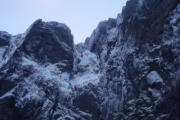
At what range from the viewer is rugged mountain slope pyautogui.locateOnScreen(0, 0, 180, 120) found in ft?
77.9

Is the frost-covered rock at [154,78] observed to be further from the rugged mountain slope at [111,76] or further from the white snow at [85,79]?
the white snow at [85,79]

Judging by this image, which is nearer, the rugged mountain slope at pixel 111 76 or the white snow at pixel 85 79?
the rugged mountain slope at pixel 111 76

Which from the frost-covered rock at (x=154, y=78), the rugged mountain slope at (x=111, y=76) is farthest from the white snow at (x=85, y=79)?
the frost-covered rock at (x=154, y=78)

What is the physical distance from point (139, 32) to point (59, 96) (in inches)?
594

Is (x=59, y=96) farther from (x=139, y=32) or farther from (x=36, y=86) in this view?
(x=139, y=32)

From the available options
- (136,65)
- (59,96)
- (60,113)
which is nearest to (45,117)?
(60,113)

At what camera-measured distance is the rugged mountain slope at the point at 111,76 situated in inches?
934

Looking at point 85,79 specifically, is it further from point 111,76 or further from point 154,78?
point 154,78

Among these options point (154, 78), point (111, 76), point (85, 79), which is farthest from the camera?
point (85, 79)

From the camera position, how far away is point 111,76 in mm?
31656

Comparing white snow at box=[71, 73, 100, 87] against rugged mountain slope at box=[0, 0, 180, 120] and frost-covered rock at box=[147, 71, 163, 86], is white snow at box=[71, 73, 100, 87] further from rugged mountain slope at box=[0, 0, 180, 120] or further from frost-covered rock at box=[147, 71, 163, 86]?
frost-covered rock at box=[147, 71, 163, 86]

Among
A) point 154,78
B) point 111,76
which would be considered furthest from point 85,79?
point 154,78

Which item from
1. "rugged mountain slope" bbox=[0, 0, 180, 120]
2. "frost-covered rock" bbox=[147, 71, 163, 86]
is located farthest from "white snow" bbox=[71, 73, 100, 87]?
"frost-covered rock" bbox=[147, 71, 163, 86]

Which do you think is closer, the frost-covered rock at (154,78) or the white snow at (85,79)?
the frost-covered rock at (154,78)
